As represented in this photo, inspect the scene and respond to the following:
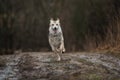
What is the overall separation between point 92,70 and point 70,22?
467 inches

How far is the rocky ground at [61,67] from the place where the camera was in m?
12.8

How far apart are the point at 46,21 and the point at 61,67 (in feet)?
45.9

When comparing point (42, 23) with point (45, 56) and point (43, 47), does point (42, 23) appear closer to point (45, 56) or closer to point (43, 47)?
point (43, 47)

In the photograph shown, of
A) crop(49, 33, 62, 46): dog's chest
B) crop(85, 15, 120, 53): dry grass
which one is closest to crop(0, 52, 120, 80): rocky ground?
crop(49, 33, 62, 46): dog's chest

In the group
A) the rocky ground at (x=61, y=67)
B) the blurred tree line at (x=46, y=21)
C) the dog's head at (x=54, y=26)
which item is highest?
the blurred tree line at (x=46, y=21)

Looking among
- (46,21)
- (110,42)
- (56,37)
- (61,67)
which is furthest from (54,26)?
(46,21)

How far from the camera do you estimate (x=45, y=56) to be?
15.8m

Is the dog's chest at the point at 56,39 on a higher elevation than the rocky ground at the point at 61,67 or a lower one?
higher

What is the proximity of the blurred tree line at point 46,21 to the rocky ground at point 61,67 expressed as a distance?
449 cm

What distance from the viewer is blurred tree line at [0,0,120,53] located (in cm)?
2198

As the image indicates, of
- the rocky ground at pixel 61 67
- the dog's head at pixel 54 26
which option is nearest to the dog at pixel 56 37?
the dog's head at pixel 54 26

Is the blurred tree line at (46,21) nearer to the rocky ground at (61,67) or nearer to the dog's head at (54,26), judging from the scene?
the rocky ground at (61,67)

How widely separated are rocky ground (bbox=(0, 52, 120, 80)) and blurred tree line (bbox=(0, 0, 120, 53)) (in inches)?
177

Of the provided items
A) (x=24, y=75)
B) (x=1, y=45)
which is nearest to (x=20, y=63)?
(x=24, y=75)
